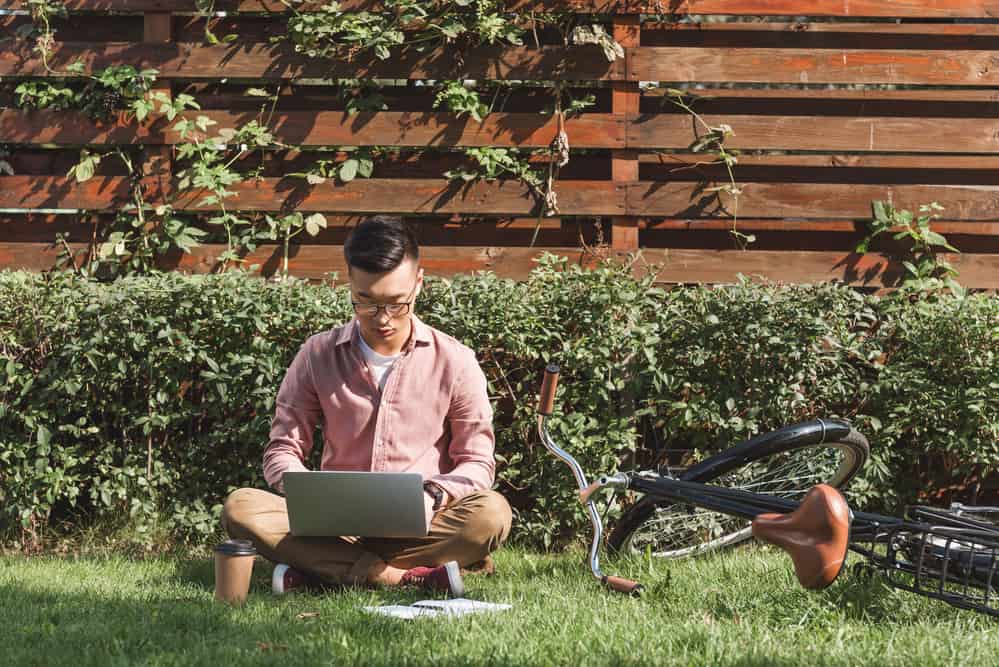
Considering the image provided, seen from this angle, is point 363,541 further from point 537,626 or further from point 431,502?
point 537,626

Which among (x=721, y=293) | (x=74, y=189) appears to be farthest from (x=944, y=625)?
(x=74, y=189)

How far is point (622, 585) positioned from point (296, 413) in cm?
143

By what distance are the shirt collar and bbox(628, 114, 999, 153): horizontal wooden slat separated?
2257mm

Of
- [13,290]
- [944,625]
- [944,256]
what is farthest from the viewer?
[944,256]

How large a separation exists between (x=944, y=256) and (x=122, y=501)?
440 centimetres

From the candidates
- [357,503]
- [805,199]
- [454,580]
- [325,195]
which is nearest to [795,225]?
[805,199]

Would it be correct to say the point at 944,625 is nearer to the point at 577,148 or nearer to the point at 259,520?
the point at 259,520

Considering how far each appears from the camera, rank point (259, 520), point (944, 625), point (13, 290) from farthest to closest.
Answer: point (13, 290)
point (259, 520)
point (944, 625)

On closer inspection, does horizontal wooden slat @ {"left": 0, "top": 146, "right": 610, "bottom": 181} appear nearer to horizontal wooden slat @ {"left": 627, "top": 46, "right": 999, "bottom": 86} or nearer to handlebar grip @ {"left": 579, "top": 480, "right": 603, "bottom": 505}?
horizontal wooden slat @ {"left": 627, "top": 46, "right": 999, "bottom": 86}

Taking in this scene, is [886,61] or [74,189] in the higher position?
[886,61]

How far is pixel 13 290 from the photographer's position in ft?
15.2

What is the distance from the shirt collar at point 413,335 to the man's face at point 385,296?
1.4 inches

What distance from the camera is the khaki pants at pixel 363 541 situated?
373 centimetres

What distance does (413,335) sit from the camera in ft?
13.0
